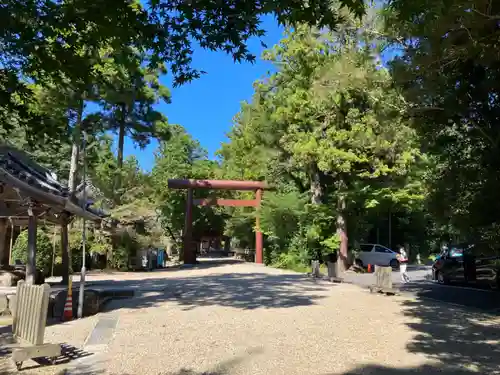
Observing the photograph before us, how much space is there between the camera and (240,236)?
42062 mm

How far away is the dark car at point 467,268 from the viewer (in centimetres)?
1465

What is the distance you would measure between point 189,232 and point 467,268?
20023 mm

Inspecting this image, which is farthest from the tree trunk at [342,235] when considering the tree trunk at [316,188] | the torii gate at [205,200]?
the torii gate at [205,200]

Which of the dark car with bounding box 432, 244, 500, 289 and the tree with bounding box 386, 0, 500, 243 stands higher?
the tree with bounding box 386, 0, 500, 243

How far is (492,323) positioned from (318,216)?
15899 millimetres

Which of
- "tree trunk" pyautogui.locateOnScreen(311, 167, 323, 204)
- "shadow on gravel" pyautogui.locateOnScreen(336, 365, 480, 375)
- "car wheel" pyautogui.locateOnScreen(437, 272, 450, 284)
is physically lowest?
"shadow on gravel" pyautogui.locateOnScreen(336, 365, 480, 375)

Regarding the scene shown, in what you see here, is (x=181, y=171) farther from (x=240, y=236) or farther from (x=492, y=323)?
(x=492, y=323)

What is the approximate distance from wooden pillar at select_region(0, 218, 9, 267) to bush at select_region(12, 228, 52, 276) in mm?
1482

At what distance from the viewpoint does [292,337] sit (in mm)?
7934

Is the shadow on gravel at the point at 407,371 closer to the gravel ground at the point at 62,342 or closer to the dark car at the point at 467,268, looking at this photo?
the gravel ground at the point at 62,342

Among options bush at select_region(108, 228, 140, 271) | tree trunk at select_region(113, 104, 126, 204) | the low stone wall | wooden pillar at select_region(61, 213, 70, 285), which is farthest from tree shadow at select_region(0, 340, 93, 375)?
tree trunk at select_region(113, 104, 126, 204)

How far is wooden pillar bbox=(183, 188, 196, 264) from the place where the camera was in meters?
32.3

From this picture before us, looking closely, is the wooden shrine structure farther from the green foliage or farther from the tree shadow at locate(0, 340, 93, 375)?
the green foliage

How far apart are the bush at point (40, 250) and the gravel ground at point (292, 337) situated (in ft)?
32.6
